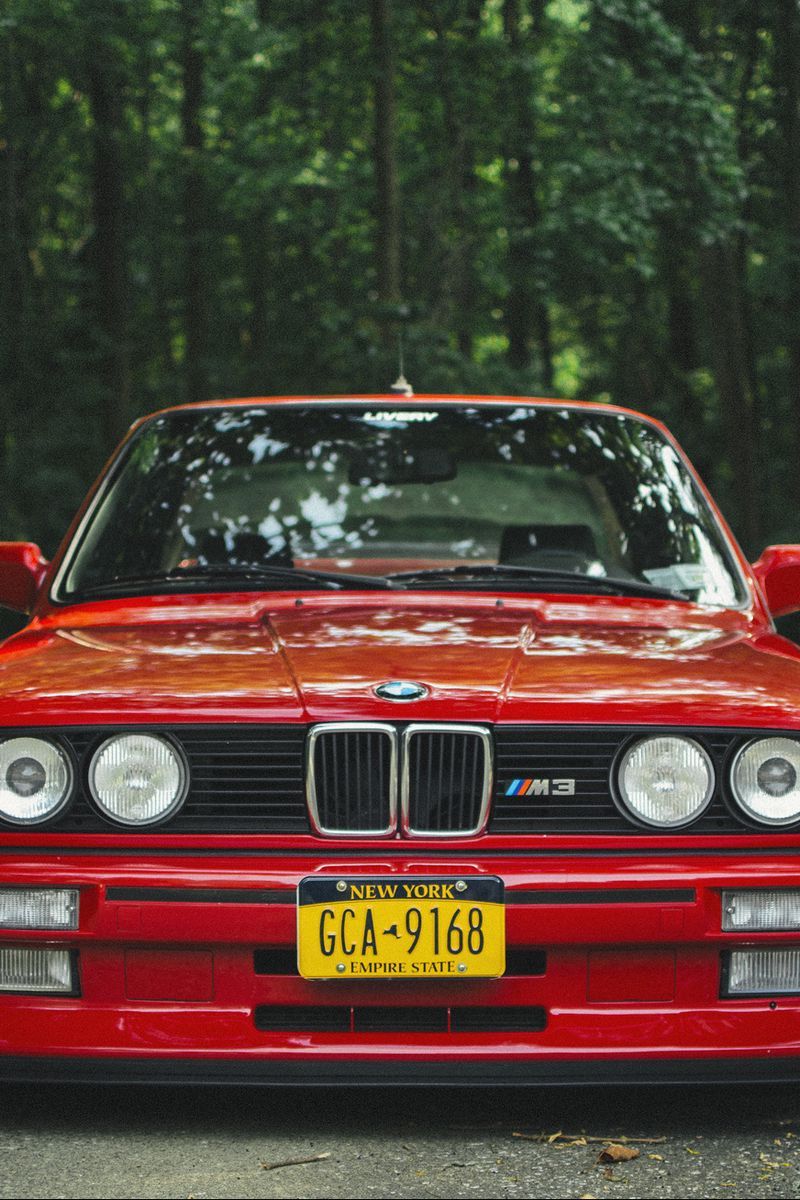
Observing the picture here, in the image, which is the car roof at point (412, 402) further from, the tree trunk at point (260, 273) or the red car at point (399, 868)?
the tree trunk at point (260, 273)

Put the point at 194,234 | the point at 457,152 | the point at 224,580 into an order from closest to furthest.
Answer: the point at 224,580, the point at 457,152, the point at 194,234

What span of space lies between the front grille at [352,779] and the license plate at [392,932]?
0.47 ft

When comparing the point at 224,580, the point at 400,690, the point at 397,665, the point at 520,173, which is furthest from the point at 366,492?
the point at 520,173

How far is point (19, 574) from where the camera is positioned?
15.5 feet

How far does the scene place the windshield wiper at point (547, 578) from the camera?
14.5 ft

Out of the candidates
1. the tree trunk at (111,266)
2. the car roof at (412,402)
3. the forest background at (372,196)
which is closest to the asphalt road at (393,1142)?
the car roof at (412,402)

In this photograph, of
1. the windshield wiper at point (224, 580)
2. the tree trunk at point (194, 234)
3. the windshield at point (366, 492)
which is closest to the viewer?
the windshield wiper at point (224, 580)

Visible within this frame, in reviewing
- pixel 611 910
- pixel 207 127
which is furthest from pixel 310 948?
pixel 207 127

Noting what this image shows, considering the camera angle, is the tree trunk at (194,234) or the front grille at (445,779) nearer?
the front grille at (445,779)

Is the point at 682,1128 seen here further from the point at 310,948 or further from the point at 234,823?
the point at 234,823

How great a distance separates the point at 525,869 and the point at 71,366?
58.5 feet

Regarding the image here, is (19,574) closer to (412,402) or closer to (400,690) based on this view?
(412,402)

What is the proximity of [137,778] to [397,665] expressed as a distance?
568 millimetres

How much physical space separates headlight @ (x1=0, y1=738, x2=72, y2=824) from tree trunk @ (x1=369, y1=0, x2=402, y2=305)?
14.3 meters
